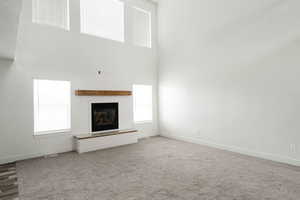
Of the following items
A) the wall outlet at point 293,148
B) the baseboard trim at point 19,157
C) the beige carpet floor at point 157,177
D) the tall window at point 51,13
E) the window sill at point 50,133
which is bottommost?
the beige carpet floor at point 157,177

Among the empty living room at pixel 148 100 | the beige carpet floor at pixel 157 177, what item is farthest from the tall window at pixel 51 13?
the beige carpet floor at pixel 157 177

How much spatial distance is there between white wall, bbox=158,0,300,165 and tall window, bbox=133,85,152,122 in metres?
0.60

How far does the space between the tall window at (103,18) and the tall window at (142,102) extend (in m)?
1.82

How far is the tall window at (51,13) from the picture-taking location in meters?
4.36

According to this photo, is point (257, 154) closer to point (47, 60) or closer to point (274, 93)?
point (274, 93)

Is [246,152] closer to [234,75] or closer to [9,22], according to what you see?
[234,75]

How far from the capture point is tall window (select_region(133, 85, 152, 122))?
6305mm

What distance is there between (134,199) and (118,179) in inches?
27.2

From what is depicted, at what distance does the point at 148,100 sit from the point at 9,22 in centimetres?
495

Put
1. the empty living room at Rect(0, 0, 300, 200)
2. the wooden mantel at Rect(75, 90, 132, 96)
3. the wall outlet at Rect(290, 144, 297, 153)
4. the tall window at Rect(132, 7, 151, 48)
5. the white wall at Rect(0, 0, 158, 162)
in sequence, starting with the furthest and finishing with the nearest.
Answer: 1. the tall window at Rect(132, 7, 151, 48)
2. the wooden mantel at Rect(75, 90, 132, 96)
3. the white wall at Rect(0, 0, 158, 162)
4. the wall outlet at Rect(290, 144, 297, 153)
5. the empty living room at Rect(0, 0, 300, 200)

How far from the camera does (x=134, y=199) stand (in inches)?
94.1

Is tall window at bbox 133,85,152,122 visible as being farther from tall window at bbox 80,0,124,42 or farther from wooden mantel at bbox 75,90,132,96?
tall window at bbox 80,0,124,42

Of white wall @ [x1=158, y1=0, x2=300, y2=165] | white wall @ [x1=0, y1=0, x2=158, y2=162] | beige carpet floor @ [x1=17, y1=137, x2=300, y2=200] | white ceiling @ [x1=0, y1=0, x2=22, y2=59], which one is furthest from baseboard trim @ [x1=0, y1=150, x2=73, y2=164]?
white wall @ [x1=158, y1=0, x2=300, y2=165]

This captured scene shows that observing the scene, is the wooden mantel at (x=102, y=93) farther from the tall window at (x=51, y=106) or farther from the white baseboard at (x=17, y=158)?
the white baseboard at (x=17, y=158)
